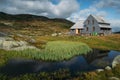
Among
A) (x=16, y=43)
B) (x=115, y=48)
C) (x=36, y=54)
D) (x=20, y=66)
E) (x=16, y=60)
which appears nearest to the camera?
(x=20, y=66)

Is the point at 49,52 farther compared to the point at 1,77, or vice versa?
the point at 49,52

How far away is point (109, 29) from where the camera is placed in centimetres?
10469

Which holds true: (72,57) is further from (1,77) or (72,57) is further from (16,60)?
(1,77)

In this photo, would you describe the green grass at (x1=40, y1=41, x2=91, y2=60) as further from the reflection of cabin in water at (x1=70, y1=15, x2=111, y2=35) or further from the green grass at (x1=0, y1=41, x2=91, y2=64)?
the reflection of cabin in water at (x1=70, y1=15, x2=111, y2=35)

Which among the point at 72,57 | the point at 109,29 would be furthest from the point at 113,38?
the point at 72,57

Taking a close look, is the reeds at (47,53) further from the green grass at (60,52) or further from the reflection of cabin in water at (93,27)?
the reflection of cabin in water at (93,27)

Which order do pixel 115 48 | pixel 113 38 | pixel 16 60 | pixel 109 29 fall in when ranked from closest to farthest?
pixel 16 60 → pixel 115 48 → pixel 113 38 → pixel 109 29

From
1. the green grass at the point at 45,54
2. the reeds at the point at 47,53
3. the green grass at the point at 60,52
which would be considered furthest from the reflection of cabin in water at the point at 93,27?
the green grass at the point at 45,54

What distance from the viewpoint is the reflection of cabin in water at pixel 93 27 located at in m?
94.4

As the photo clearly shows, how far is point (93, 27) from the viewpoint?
316ft

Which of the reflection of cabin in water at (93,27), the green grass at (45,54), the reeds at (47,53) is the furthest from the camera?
the reflection of cabin in water at (93,27)

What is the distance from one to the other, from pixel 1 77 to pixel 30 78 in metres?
4.03

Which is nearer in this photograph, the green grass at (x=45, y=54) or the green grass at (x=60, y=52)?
the green grass at (x=45, y=54)

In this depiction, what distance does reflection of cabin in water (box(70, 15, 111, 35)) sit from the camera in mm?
94425
